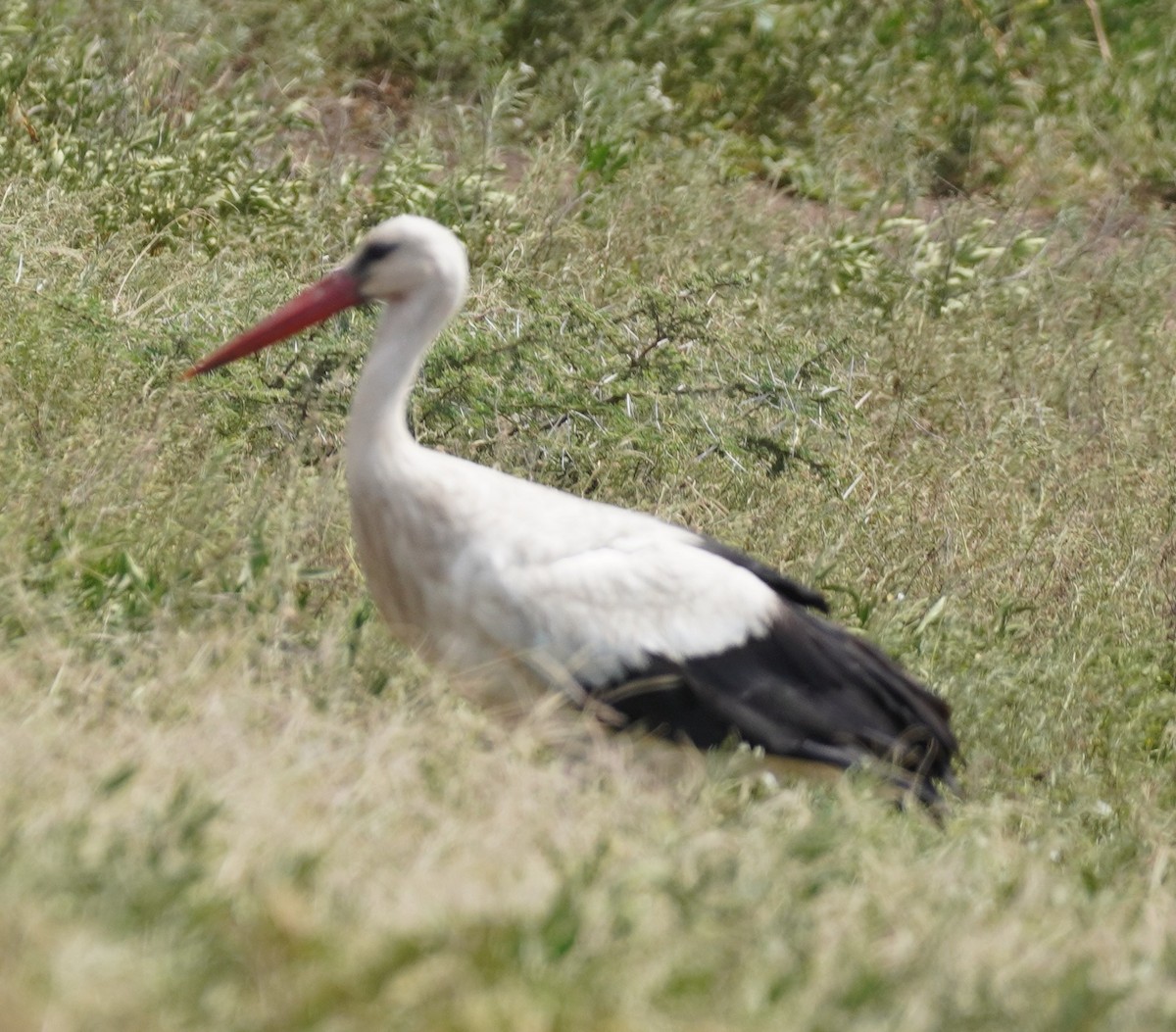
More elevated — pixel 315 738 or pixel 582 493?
pixel 315 738

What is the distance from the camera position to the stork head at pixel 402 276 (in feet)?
12.6

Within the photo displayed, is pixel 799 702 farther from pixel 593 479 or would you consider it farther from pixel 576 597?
pixel 593 479

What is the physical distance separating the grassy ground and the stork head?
1.61ft

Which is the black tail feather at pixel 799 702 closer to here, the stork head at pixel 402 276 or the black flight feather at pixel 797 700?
the black flight feather at pixel 797 700

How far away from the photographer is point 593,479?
522 centimetres

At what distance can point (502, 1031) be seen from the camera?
209 centimetres

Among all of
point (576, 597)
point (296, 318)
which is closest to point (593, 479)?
point (296, 318)

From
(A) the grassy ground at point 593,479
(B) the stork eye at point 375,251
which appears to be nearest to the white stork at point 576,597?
(B) the stork eye at point 375,251

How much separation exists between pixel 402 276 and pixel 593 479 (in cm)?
148

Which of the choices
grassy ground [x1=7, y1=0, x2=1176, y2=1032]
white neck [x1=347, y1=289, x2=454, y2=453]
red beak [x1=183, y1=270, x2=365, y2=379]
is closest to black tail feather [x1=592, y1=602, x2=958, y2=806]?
grassy ground [x1=7, y1=0, x2=1176, y2=1032]

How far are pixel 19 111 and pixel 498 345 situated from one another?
8.16 feet

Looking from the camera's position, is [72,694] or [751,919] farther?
[72,694]

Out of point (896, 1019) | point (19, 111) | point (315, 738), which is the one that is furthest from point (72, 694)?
point (19, 111)

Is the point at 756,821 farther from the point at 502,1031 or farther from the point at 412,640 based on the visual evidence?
the point at 502,1031
